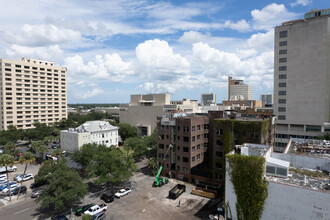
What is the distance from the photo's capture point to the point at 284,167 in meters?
32.4

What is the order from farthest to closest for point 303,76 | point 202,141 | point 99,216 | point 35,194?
1. point 303,76
2. point 202,141
3. point 35,194
4. point 99,216

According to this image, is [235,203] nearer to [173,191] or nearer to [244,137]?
[173,191]

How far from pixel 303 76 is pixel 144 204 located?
79.3m

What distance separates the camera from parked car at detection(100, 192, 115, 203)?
45688 mm

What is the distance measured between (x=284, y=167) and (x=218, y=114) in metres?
31.0

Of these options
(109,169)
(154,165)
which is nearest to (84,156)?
(109,169)

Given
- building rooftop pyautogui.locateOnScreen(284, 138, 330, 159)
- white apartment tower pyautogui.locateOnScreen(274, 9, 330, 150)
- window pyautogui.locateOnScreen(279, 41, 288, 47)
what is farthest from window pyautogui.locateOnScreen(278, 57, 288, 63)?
building rooftop pyautogui.locateOnScreen(284, 138, 330, 159)

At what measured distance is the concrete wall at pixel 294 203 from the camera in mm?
26984

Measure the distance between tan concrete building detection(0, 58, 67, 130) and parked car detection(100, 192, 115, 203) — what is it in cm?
10701

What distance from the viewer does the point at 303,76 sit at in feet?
267

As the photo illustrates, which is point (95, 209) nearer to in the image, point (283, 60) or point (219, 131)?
point (219, 131)

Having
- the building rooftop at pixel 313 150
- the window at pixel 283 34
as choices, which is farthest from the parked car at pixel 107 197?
the window at pixel 283 34

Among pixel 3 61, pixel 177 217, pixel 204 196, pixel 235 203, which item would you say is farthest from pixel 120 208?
pixel 3 61

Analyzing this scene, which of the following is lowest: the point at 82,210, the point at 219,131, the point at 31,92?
the point at 82,210
